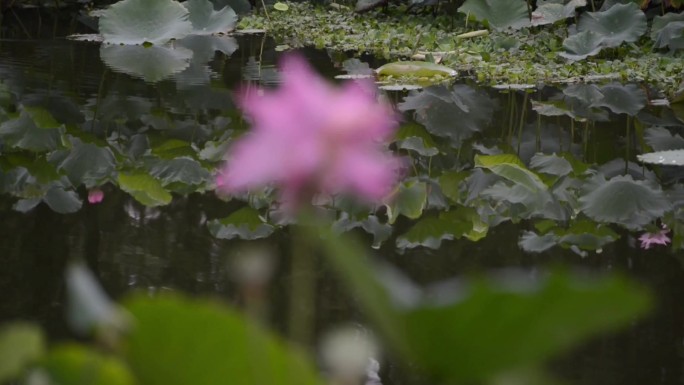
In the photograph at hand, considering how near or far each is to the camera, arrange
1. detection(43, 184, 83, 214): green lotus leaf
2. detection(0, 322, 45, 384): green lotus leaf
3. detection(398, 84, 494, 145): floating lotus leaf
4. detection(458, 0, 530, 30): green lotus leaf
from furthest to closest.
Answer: detection(458, 0, 530, 30): green lotus leaf, detection(398, 84, 494, 145): floating lotus leaf, detection(43, 184, 83, 214): green lotus leaf, detection(0, 322, 45, 384): green lotus leaf

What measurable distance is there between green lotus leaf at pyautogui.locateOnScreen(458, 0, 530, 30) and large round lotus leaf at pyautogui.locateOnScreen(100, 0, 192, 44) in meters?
1.33

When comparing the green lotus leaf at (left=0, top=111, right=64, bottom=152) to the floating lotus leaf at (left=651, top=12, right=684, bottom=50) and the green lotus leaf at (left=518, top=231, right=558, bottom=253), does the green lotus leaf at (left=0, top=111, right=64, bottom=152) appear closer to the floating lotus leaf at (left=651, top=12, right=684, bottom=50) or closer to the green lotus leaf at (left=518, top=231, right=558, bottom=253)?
the green lotus leaf at (left=518, top=231, right=558, bottom=253)

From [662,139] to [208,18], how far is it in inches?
127

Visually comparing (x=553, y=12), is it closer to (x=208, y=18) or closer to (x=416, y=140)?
(x=208, y=18)

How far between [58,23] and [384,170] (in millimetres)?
6391

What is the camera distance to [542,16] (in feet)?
16.1

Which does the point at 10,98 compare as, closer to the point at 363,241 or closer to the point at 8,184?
the point at 8,184

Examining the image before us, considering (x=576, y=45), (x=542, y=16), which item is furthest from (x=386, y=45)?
(x=576, y=45)

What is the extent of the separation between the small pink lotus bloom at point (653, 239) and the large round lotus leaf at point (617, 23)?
2669mm

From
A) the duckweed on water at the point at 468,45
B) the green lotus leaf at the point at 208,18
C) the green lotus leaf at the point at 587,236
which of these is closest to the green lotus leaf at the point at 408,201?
the green lotus leaf at the point at 587,236

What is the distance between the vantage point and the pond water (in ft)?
5.00

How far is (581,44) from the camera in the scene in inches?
172

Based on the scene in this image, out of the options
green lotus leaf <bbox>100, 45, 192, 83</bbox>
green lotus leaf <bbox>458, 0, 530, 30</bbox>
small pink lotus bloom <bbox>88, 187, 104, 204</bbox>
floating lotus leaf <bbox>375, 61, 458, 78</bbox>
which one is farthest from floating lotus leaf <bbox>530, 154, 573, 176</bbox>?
green lotus leaf <bbox>458, 0, 530, 30</bbox>

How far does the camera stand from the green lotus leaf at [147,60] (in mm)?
4141
